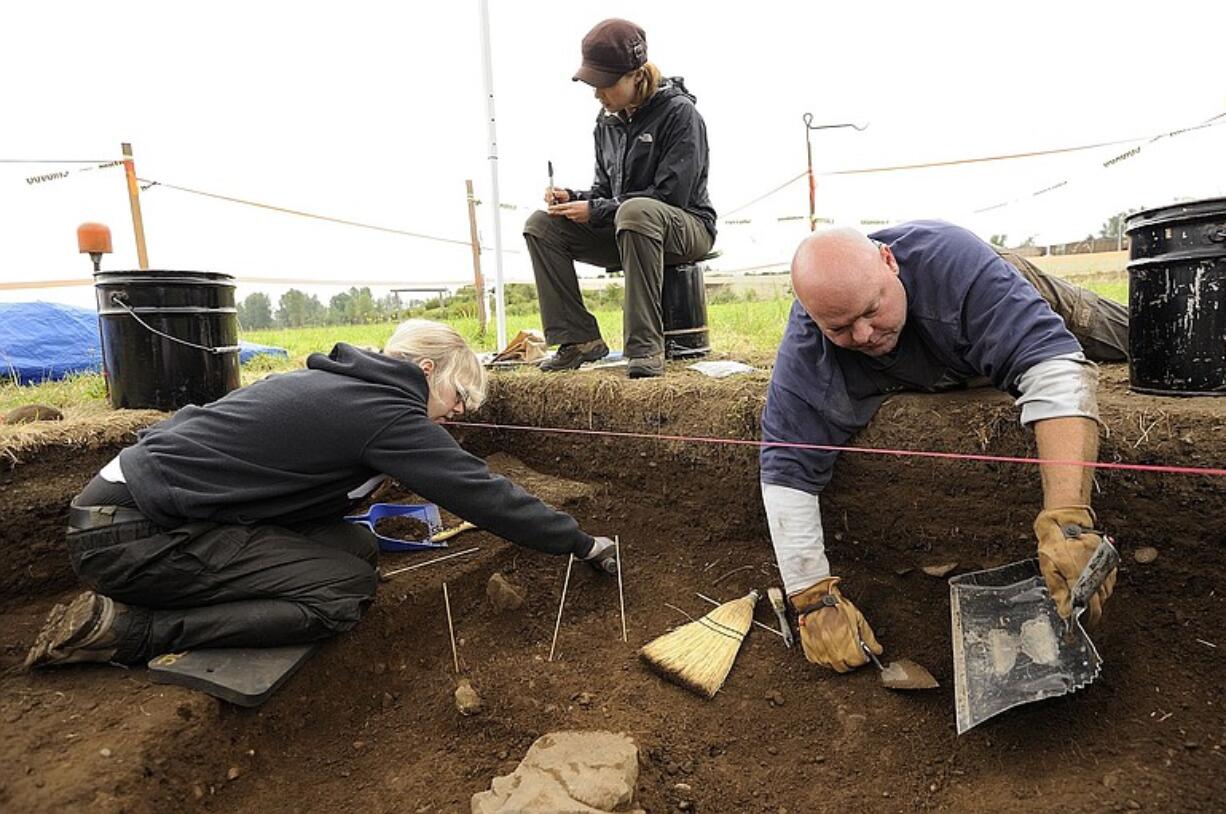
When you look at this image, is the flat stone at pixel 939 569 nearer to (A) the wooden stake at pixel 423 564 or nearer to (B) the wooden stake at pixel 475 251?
(A) the wooden stake at pixel 423 564

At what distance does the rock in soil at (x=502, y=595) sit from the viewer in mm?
2502

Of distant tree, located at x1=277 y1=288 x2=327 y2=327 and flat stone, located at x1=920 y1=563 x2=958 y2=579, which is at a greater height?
distant tree, located at x1=277 y1=288 x2=327 y2=327

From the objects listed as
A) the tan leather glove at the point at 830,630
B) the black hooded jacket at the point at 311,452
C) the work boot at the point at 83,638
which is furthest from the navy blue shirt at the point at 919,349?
the work boot at the point at 83,638

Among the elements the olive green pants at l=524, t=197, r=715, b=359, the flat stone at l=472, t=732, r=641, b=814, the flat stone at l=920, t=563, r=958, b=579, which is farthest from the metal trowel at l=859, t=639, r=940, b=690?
the olive green pants at l=524, t=197, r=715, b=359

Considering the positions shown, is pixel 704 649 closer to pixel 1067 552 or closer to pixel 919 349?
pixel 1067 552

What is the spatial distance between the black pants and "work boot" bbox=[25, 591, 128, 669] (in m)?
0.03

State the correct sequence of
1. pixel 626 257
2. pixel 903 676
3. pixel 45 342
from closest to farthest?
pixel 903 676 → pixel 626 257 → pixel 45 342

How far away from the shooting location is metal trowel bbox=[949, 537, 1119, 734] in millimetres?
1640

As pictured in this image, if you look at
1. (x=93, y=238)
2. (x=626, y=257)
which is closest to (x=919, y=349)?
(x=626, y=257)

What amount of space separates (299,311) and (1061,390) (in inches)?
708

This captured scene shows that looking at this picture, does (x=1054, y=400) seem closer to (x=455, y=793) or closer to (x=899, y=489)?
(x=899, y=489)

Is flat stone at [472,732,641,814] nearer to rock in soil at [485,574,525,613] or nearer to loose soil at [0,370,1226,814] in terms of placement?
loose soil at [0,370,1226,814]

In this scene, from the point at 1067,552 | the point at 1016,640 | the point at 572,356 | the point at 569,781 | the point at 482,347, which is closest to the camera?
the point at 569,781

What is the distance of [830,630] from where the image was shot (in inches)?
81.3
